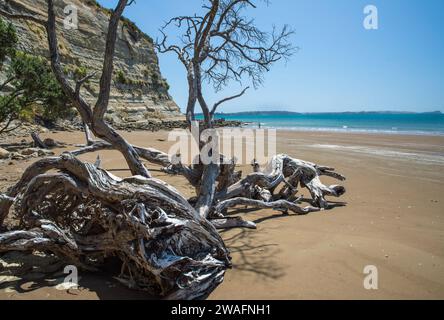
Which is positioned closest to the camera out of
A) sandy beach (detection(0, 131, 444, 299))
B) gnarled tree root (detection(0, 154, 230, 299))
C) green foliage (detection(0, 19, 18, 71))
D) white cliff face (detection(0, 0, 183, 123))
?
gnarled tree root (detection(0, 154, 230, 299))

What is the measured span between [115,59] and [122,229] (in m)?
38.2

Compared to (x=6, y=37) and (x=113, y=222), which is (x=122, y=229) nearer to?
(x=113, y=222)

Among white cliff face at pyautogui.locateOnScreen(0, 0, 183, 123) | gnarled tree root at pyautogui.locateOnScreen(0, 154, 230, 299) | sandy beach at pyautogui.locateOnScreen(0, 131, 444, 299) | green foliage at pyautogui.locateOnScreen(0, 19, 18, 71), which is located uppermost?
white cliff face at pyautogui.locateOnScreen(0, 0, 183, 123)

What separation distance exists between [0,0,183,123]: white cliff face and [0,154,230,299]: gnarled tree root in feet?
84.8

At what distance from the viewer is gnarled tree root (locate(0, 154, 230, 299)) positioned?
9.44 feet

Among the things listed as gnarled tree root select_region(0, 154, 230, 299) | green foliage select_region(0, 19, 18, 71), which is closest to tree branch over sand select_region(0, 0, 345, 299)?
gnarled tree root select_region(0, 154, 230, 299)

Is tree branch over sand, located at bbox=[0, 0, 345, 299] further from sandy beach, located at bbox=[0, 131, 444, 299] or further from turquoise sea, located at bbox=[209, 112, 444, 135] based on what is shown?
turquoise sea, located at bbox=[209, 112, 444, 135]

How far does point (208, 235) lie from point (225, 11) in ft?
13.8

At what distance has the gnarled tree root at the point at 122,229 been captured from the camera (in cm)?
288

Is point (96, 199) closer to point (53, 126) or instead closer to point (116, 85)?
point (53, 126)

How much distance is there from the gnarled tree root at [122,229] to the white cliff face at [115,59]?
1018 inches

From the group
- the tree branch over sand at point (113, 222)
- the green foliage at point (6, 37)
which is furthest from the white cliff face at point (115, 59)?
the tree branch over sand at point (113, 222)

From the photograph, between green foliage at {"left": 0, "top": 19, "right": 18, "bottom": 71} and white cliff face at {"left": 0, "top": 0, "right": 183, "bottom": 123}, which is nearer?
green foliage at {"left": 0, "top": 19, "right": 18, "bottom": 71}
